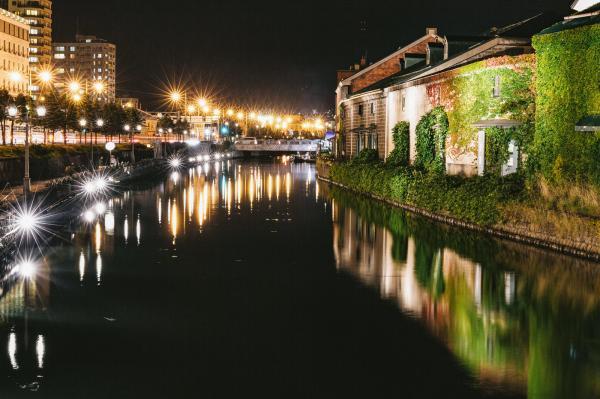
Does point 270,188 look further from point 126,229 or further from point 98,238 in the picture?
point 98,238

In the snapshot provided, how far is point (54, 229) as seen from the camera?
2888 cm

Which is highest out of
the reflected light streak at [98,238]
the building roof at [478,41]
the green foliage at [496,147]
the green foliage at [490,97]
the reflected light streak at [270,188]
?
the building roof at [478,41]

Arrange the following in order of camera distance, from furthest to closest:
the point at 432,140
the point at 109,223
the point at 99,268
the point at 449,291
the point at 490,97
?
the point at 432,140 < the point at 490,97 < the point at 109,223 < the point at 99,268 < the point at 449,291

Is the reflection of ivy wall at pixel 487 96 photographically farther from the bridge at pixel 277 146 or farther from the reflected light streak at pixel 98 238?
the bridge at pixel 277 146

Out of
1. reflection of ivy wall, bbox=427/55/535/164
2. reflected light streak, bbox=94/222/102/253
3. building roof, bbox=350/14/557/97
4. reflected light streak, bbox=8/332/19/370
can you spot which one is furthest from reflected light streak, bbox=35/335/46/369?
building roof, bbox=350/14/557/97

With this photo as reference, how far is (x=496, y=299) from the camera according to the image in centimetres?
1748

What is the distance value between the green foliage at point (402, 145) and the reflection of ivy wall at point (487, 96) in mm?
5312

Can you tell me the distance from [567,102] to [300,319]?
15.1 meters

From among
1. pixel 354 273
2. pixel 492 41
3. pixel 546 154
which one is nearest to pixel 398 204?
pixel 492 41

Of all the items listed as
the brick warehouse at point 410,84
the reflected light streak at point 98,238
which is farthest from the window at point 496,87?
the reflected light streak at point 98,238

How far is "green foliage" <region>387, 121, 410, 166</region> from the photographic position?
47031 mm

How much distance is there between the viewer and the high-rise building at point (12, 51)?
127500 millimetres

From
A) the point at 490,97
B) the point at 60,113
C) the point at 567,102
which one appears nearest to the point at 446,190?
the point at 490,97

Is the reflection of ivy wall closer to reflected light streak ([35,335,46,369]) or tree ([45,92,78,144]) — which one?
reflected light streak ([35,335,46,369])
